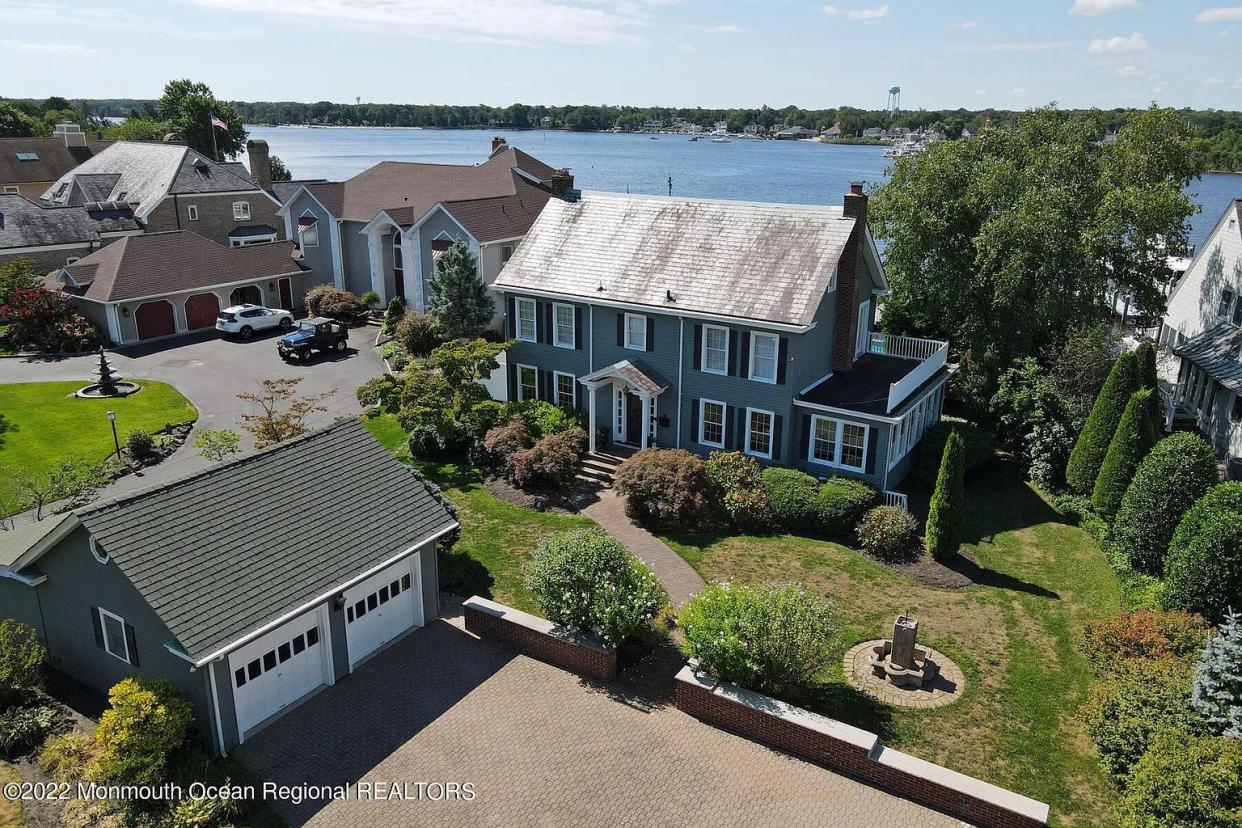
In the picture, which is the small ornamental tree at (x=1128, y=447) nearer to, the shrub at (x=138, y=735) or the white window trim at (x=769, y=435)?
the white window trim at (x=769, y=435)

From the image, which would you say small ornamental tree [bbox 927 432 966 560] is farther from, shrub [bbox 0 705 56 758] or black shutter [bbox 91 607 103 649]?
shrub [bbox 0 705 56 758]

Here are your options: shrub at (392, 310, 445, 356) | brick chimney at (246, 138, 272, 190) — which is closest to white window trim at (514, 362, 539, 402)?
shrub at (392, 310, 445, 356)

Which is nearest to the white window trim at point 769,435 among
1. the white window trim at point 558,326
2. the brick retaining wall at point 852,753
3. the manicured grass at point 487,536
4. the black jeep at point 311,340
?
the manicured grass at point 487,536

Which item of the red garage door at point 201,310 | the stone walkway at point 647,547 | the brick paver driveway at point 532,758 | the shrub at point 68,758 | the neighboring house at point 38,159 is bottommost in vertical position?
the brick paver driveway at point 532,758

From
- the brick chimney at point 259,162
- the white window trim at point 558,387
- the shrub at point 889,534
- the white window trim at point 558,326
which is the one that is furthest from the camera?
the brick chimney at point 259,162

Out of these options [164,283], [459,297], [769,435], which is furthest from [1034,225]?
[164,283]
